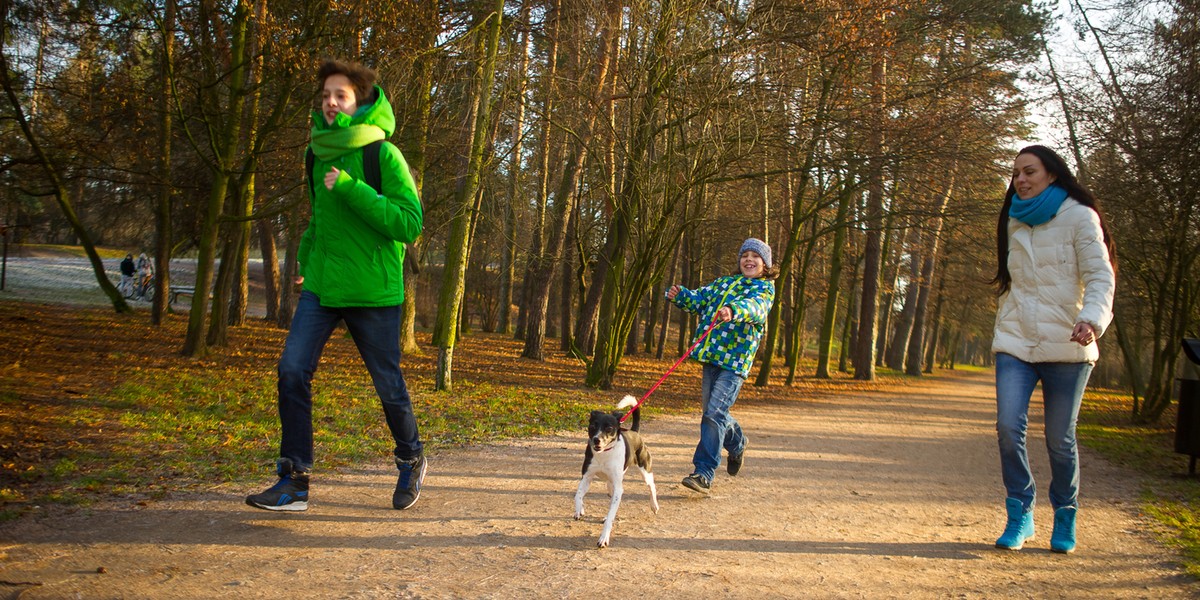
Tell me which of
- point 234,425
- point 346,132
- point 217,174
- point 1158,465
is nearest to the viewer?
point 346,132

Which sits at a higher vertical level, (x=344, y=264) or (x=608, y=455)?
(x=344, y=264)

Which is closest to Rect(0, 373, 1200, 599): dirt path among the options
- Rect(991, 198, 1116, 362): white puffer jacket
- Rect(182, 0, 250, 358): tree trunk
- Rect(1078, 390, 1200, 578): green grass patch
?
Rect(1078, 390, 1200, 578): green grass patch

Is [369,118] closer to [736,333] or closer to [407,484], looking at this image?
[407,484]

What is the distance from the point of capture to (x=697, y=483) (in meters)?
6.28

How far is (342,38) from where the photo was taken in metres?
12.1

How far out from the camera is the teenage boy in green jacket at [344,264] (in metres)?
4.79

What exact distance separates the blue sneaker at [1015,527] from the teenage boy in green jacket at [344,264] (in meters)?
3.88

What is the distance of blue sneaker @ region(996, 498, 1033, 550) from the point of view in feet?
17.6

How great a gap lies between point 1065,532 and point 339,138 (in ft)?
16.3

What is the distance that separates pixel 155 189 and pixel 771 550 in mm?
17708

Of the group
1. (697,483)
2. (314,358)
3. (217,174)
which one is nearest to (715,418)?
(697,483)

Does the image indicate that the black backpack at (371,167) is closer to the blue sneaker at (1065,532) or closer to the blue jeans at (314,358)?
the blue jeans at (314,358)

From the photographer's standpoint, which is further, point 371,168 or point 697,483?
point 697,483

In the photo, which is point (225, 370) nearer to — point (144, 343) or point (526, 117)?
point (144, 343)
